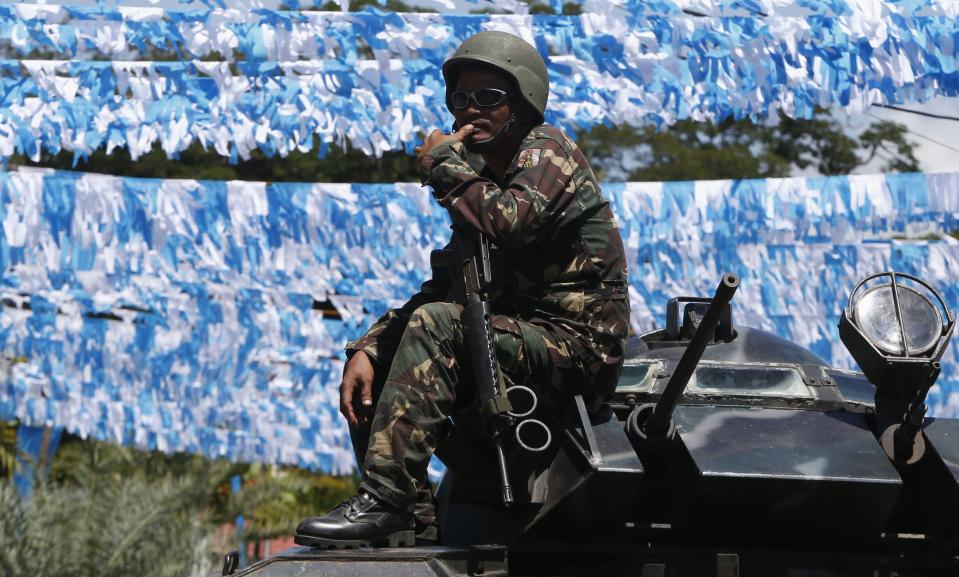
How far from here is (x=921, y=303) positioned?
435 cm

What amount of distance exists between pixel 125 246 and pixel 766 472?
6365 millimetres

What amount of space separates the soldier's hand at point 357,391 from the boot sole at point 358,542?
579 millimetres

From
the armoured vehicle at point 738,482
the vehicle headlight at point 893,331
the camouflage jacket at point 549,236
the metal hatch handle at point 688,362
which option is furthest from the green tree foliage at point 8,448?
the vehicle headlight at point 893,331

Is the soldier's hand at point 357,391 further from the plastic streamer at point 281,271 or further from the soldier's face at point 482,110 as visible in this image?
the plastic streamer at point 281,271

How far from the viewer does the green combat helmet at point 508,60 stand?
14.8ft

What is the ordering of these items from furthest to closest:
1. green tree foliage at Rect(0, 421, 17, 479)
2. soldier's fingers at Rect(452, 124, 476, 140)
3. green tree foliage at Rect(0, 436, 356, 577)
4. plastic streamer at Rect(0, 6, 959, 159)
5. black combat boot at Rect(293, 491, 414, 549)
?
green tree foliage at Rect(0, 421, 17, 479)
green tree foliage at Rect(0, 436, 356, 577)
plastic streamer at Rect(0, 6, 959, 159)
soldier's fingers at Rect(452, 124, 476, 140)
black combat boot at Rect(293, 491, 414, 549)

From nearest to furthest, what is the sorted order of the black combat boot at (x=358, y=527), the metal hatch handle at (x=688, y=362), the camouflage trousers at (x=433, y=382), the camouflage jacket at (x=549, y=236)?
the metal hatch handle at (x=688, y=362) < the black combat boot at (x=358, y=527) < the camouflage trousers at (x=433, y=382) < the camouflage jacket at (x=549, y=236)

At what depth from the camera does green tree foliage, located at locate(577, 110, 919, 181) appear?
23.1 m

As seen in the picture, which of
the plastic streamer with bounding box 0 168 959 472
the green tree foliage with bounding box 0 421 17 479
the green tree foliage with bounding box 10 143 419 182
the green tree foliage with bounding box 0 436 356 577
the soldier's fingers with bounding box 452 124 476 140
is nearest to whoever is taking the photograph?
the soldier's fingers with bounding box 452 124 476 140

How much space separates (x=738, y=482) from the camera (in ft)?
13.0

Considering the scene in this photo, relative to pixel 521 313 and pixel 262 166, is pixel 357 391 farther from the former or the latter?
pixel 262 166

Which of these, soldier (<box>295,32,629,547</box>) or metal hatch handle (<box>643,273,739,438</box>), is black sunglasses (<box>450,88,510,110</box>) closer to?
soldier (<box>295,32,629,547</box>)

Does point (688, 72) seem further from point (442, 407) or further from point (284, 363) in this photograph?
point (442, 407)

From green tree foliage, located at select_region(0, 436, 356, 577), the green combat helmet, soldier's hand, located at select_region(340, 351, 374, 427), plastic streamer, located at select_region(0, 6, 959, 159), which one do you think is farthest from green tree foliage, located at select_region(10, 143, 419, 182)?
soldier's hand, located at select_region(340, 351, 374, 427)
